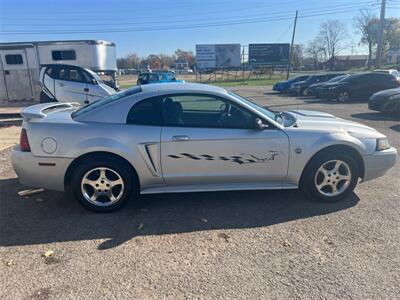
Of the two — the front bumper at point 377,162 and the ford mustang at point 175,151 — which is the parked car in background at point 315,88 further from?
the ford mustang at point 175,151

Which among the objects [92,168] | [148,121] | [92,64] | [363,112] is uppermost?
[92,64]

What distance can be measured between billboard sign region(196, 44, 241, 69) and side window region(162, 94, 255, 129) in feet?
144

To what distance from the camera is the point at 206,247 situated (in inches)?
129

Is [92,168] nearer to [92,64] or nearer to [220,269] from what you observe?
[220,269]

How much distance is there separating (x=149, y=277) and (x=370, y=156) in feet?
10.2

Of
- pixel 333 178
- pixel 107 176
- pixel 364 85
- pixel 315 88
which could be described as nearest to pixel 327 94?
pixel 364 85

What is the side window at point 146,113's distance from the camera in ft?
13.0

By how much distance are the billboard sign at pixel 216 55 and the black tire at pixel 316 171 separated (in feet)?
145

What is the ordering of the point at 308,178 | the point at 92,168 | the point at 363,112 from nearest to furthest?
the point at 92,168 → the point at 308,178 → the point at 363,112

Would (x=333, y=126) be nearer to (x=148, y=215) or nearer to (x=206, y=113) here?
(x=206, y=113)

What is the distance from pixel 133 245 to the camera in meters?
3.32

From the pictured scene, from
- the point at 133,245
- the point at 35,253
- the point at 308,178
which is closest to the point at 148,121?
the point at 133,245

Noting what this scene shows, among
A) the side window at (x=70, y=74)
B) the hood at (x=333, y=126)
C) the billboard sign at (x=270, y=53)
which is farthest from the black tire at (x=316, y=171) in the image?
the billboard sign at (x=270, y=53)

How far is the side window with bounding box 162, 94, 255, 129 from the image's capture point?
4.00 metres
